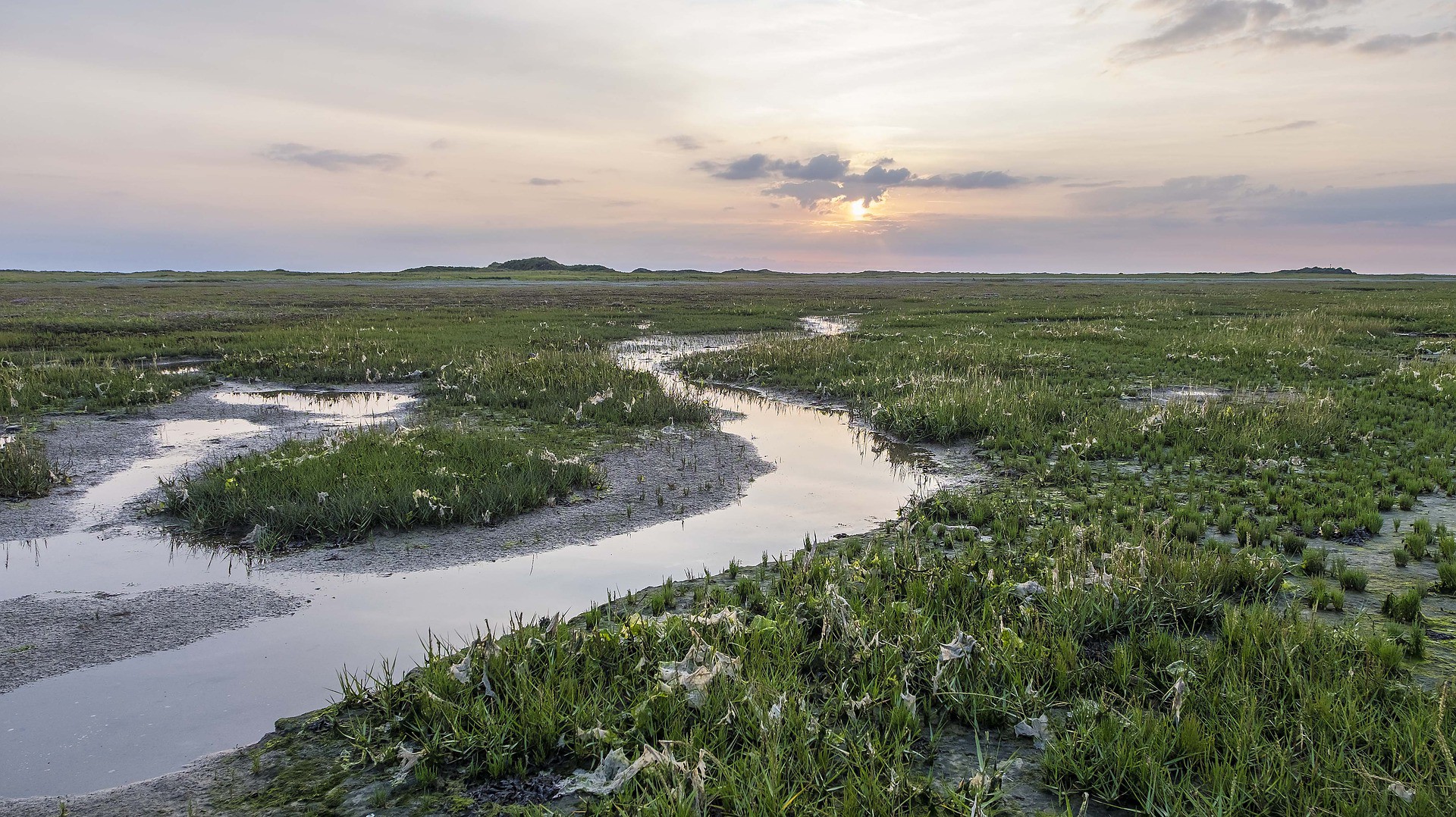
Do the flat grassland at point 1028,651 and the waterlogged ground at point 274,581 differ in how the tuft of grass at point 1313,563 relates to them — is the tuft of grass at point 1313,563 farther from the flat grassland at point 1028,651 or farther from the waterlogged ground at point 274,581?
the waterlogged ground at point 274,581

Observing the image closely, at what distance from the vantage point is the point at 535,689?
190 inches

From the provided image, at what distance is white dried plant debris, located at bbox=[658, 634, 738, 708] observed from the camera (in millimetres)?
4668

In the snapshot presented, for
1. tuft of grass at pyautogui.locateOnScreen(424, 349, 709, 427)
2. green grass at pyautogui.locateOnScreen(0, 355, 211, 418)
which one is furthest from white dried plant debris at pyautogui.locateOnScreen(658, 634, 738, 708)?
green grass at pyautogui.locateOnScreen(0, 355, 211, 418)

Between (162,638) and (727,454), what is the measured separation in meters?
8.56

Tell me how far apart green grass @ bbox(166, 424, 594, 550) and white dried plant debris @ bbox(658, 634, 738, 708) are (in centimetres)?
509

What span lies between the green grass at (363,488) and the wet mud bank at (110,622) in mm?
1520

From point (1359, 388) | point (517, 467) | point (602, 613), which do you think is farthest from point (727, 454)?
point (1359, 388)

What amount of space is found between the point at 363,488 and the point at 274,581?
6.58 ft

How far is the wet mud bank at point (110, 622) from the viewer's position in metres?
5.87

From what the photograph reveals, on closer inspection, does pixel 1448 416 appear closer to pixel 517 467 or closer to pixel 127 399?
pixel 517 467

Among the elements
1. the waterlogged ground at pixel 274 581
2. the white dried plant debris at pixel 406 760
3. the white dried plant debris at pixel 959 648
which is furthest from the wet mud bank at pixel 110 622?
the white dried plant debris at pixel 959 648

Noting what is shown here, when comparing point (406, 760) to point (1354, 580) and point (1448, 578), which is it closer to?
point (1354, 580)

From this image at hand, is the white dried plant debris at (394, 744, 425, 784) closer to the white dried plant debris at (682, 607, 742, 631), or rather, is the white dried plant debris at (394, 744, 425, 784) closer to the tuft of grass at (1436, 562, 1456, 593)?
the white dried plant debris at (682, 607, 742, 631)

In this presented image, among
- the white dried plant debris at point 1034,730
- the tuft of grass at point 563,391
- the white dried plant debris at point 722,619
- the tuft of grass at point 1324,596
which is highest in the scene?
the tuft of grass at point 563,391
